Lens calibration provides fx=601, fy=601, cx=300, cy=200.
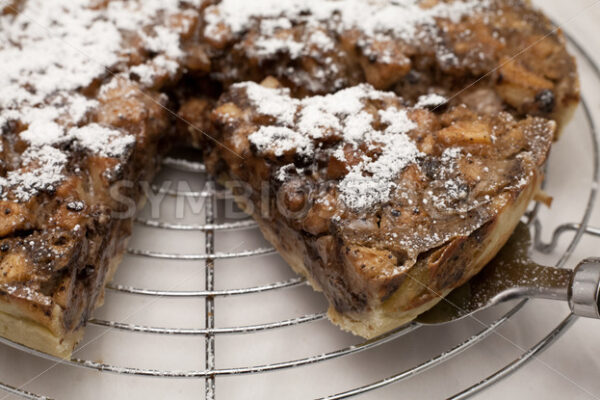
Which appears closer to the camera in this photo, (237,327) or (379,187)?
(379,187)

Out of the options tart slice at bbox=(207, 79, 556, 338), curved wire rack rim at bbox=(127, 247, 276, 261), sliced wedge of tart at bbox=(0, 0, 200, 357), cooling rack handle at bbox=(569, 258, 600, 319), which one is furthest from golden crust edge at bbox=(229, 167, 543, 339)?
sliced wedge of tart at bbox=(0, 0, 200, 357)

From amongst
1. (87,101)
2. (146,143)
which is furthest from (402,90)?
(87,101)

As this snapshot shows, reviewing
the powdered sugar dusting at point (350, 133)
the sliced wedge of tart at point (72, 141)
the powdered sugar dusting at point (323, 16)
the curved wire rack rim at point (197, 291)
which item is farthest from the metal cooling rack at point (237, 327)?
the powdered sugar dusting at point (323, 16)

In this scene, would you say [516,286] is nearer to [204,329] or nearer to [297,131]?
[297,131]

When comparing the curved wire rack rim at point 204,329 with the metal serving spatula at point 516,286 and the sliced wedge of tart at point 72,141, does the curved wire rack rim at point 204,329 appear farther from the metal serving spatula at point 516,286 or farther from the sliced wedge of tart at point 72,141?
the metal serving spatula at point 516,286

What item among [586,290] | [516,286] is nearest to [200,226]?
[516,286]

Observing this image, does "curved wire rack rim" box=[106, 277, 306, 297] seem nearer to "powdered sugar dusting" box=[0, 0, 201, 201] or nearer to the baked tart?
the baked tart

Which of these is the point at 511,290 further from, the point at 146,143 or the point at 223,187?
the point at 146,143
